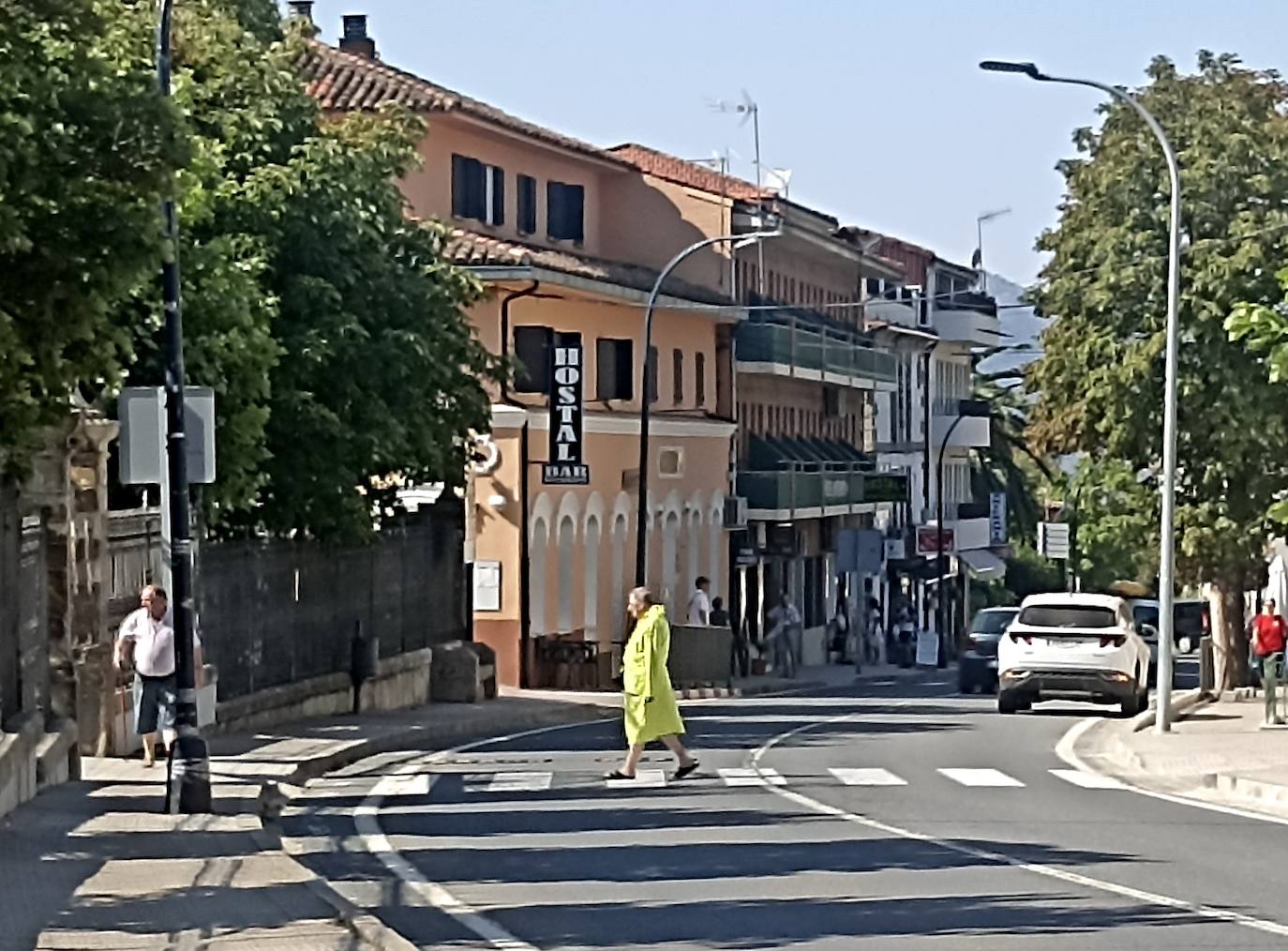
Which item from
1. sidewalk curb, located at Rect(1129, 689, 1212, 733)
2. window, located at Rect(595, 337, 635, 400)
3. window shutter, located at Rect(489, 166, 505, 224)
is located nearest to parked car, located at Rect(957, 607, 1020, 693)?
sidewalk curb, located at Rect(1129, 689, 1212, 733)

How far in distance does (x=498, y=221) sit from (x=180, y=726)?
3997 centimetres

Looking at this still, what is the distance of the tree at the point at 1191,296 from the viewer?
153 ft

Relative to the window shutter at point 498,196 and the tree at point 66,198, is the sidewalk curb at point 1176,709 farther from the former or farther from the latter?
the tree at point 66,198

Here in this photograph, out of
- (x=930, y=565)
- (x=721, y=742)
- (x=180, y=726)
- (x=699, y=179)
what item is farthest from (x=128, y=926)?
(x=930, y=565)

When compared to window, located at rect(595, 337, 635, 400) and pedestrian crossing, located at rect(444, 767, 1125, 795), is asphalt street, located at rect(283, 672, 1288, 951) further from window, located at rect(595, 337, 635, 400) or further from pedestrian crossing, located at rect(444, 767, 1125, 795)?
window, located at rect(595, 337, 635, 400)

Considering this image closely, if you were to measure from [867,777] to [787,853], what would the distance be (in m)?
8.24

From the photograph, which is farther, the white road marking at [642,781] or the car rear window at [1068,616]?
the car rear window at [1068,616]

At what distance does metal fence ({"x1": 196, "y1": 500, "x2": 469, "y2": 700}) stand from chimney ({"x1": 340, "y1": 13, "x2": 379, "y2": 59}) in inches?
991

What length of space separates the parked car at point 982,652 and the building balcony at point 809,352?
57.3 feet

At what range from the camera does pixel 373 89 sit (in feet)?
189

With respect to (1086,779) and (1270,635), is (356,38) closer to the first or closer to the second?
(1270,635)

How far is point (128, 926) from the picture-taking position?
13.7m

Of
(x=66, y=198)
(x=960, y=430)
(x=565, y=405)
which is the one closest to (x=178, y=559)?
(x=66, y=198)

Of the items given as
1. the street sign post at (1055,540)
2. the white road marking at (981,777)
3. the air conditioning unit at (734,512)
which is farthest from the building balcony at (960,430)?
the white road marking at (981,777)
